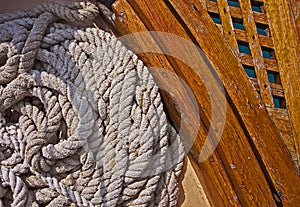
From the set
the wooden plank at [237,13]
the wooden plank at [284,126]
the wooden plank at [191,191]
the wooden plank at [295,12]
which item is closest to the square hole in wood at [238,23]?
the wooden plank at [237,13]

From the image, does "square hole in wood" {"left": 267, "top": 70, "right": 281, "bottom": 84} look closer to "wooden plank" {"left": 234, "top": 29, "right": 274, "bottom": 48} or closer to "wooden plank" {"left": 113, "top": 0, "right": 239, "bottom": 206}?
"wooden plank" {"left": 234, "top": 29, "right": 274, "bottom": 48}

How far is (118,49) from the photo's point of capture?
1.20 m

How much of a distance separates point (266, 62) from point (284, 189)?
336mm

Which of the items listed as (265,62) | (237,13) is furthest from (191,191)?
(237,13)

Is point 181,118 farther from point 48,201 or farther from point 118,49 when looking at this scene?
point 48,201

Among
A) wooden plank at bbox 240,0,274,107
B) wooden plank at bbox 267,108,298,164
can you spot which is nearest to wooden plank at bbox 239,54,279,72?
wooden plank at bbox 240,0,274,107

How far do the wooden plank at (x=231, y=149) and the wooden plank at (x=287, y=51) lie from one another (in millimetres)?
157

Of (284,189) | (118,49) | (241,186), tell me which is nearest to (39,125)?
(118,49)

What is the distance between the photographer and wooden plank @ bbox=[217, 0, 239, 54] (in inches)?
47.7

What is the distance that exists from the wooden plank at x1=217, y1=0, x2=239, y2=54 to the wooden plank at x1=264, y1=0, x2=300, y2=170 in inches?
4.3

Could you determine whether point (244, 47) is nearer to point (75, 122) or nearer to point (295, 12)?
point (295, 12)

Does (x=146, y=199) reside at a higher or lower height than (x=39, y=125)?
lower

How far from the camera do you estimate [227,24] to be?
1.22m

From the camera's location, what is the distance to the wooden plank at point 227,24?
1211mm
